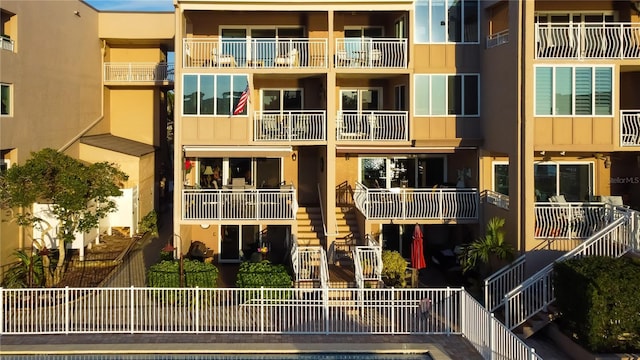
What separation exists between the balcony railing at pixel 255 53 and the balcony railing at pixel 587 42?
7.14 metres

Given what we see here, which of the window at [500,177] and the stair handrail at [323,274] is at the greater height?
the window at [500,177]

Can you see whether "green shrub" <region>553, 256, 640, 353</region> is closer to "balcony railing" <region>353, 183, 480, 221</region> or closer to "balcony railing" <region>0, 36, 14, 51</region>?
"balcony railing" <region>353, 183, 480, 221</region>

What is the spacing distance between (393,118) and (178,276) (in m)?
9.00

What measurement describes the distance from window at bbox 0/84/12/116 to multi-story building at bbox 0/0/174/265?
0.03 meters

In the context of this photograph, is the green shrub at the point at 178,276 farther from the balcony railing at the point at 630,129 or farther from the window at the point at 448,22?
the balcony railing at the point at 630,129

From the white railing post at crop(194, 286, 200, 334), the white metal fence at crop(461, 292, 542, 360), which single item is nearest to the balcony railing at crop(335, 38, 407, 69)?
the white metal fence at crop(461, 292, 542, 360)

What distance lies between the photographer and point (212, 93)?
21375 mm

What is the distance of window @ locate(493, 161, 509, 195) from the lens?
2166 cm

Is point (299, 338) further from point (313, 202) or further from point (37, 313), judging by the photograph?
point (313, 202)

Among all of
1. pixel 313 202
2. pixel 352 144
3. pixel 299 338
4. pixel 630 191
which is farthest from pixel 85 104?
pixel 630 191

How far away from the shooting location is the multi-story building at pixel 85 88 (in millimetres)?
20656

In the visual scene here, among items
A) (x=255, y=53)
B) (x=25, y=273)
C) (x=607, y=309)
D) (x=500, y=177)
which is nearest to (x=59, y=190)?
(x=25, y=273)

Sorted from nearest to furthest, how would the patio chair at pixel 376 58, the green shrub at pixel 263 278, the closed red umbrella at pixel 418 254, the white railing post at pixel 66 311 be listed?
the white railing post at pixel 66 311
the green shrub at pixel 263 278
the closed red umbrella at pixel 418 254
the patio chair at pixel 376 58

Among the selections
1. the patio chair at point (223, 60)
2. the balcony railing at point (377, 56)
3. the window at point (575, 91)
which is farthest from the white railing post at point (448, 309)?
the patio chair at point (223, 60)
